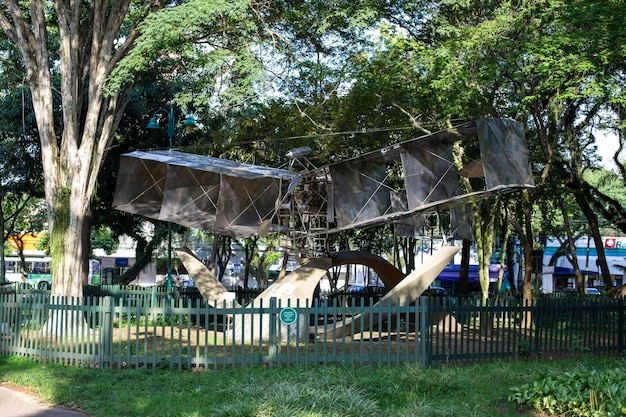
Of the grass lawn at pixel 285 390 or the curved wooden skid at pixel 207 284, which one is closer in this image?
the grass lawn at pixel 285 390

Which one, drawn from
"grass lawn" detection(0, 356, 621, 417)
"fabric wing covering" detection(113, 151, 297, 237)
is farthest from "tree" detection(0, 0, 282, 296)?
"grass lawn" detection(0, 356, 621, 417)

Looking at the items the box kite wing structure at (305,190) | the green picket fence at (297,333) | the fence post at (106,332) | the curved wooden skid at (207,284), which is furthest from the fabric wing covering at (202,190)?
the fence post at (106,332)

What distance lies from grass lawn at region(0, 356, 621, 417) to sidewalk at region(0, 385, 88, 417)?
20 centimetres

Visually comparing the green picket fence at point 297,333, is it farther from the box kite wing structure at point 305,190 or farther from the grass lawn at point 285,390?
the box kite wing structure at point 305,190

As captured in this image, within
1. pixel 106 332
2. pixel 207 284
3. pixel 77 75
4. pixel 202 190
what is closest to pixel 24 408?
pixel 106 332

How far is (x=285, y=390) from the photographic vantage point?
10297 millimetres

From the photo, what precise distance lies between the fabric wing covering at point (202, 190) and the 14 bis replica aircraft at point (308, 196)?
0.09ft

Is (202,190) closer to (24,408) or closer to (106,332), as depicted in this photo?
(106,332)

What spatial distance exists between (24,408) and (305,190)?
35.6 ft

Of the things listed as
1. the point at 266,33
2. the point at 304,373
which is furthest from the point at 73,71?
the point at 304,373

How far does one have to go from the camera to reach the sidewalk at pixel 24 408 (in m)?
10.3

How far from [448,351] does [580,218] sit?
43.9 metres

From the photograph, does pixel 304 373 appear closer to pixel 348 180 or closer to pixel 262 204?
pixel 348 180

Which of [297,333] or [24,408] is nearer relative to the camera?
[24,408]
